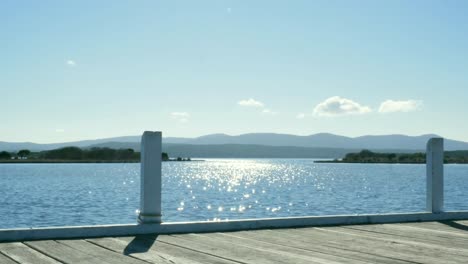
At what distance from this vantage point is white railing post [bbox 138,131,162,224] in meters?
6.77

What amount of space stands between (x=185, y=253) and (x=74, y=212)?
117ft

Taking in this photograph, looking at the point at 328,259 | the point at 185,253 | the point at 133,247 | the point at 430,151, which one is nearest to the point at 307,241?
the point at 328,259

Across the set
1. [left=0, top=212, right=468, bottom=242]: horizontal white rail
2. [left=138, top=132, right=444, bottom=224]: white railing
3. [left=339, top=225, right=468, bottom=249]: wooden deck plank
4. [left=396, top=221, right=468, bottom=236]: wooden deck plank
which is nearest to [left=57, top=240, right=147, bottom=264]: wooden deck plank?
[left=0, top=212, right=468, bottom=242]: horizontal white rail

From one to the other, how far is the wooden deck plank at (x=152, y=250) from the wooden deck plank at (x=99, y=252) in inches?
3.8

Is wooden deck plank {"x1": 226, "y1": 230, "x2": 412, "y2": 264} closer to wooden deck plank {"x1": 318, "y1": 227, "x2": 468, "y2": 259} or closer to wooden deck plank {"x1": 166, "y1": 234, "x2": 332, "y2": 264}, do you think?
wooden deck plank {"x1": 166, "y1": 234, "x2": 332, "y2": 264}

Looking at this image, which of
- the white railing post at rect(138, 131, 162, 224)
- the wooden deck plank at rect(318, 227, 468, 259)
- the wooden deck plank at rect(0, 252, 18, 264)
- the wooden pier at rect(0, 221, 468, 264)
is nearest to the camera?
the wooden deck plank at rect(0, 252, 18, 264)

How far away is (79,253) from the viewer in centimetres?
527

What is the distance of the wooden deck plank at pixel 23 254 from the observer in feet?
15.9

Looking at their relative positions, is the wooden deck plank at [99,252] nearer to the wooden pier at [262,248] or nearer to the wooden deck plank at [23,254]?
the wooden pier at [262,248]

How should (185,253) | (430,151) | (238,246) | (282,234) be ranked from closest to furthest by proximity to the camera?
(185,253)
(238,246)
(282,234)
(430,151)

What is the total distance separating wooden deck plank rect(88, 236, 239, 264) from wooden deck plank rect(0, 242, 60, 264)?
2.27ft

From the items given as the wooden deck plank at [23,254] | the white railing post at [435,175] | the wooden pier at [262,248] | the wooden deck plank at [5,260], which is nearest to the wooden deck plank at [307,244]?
the wooden pier at [262,248]

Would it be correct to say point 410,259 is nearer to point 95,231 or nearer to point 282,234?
point 282,234

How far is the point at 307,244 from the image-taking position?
19.5 ft
